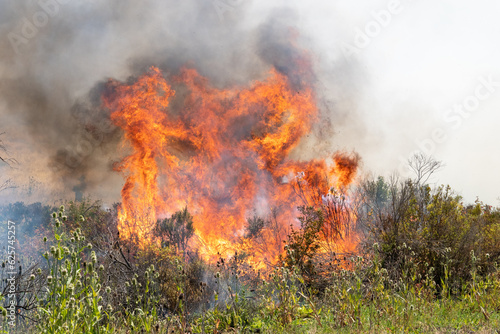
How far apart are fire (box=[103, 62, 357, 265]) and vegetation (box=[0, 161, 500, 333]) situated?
1.65m

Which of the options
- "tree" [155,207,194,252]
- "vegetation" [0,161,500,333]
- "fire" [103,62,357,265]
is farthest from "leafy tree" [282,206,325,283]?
"tree" [155,207,194,252]

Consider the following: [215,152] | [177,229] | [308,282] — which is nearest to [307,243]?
[308,282]

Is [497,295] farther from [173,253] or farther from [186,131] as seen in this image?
[186,131]

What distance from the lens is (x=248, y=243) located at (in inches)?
563

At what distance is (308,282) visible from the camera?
971cm

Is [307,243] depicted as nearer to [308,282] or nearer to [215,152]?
[308,282]

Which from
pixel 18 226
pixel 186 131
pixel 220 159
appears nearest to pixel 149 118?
pixel 186 131

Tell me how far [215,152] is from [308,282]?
30.6 ft

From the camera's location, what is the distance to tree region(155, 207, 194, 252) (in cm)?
1534

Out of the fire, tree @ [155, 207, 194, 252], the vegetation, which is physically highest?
the fire

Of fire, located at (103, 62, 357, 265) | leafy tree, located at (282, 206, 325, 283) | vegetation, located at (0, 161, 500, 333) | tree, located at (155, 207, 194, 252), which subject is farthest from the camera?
fire, located at (103, 62, 357, 265)

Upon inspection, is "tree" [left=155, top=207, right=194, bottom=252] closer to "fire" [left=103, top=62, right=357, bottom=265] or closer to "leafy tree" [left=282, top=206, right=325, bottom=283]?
Result: "fire" [left=103, top=62, right=357, bottom=265]

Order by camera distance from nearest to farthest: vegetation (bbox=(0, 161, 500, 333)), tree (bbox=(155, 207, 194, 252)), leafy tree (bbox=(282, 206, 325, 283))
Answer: vegetation (bbox=(0, 161, 500, 333))
leafy tree (bbox=(282, 206, 325, 283))
tree (bbox=(155, 207, 194, 252))

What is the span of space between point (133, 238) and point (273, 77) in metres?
10.1
